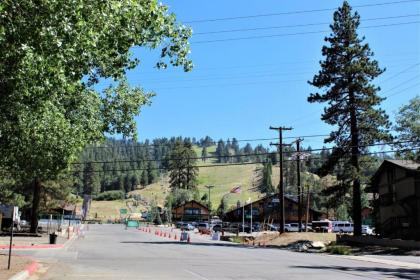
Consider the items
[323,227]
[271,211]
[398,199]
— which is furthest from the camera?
[271,211]

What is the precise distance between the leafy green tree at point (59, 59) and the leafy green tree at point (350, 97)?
103ft

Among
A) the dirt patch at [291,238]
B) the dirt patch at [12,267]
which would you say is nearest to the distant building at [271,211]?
the dirt patch at [291,238]

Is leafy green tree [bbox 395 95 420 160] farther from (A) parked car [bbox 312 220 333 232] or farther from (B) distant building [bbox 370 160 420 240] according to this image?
(A) parked car [bbox 312 220 333 232]

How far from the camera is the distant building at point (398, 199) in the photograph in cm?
4603

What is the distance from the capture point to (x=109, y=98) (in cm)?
2305

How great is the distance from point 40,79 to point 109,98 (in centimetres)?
1281

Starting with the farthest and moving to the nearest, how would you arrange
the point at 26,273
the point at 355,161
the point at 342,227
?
the point at 342,227, the point at 355,161, the point at 26,273

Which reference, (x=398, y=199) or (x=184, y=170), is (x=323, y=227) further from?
(x=184, y=170)

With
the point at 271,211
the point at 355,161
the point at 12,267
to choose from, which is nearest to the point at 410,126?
the point at 355,161

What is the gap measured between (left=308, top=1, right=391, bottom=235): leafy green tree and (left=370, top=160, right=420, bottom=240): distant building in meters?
3.79

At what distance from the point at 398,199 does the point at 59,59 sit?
44313 mm

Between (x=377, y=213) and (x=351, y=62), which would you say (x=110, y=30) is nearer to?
(x=351, y=62)

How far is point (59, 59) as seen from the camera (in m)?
9.79

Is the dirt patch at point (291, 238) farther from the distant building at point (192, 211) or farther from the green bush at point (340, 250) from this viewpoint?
the distant building at point (192, 211)
